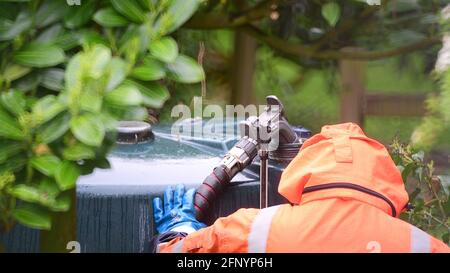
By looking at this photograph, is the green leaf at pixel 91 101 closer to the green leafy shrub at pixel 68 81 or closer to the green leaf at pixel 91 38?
the green leafy shrub at pixel 68 81

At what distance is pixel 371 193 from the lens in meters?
1.58

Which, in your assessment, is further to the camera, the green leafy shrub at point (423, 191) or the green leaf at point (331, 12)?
the green leafy shrub at point (423, 191)

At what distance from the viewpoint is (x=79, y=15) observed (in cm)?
140

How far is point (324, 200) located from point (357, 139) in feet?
0.47

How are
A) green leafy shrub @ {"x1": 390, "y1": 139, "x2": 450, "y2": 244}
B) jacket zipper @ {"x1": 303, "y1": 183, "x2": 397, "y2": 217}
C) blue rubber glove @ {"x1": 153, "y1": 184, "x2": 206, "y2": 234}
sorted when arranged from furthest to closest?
green leafy shrub @ {"x1": 390, "y1": 139, "x2": 450, "y2": 244} < blue rubber glove @ {"x1": 153, "y1": 184, "x2": 206, "y2": 234} < jacket zipper @ {"x1": 303, "y1": 183, "x2": 397, "y2": 217}

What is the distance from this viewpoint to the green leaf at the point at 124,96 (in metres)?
1.26

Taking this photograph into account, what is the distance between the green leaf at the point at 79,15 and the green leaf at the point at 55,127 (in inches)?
6.7

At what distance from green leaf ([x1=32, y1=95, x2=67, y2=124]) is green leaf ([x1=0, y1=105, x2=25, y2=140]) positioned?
3 centimetres

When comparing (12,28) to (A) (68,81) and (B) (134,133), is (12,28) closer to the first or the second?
(A) (68,81)

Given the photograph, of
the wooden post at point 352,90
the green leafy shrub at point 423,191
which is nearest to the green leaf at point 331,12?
the green leafy shrub at point 423,191

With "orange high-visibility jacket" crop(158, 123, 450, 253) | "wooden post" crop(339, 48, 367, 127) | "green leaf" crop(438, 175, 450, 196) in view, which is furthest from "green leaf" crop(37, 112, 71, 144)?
"wooden post" crop(339, 48, 367, 127)

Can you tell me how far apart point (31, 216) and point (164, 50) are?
0.34 meters

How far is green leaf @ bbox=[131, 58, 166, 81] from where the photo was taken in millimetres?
1324

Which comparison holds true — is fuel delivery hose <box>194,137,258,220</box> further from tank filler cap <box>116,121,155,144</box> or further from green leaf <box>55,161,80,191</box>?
green leaf <box>55,161,80,191</box>
